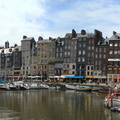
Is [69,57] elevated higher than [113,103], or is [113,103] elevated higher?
[69,57]

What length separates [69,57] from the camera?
10225cm

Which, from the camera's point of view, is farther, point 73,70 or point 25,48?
point 25,48

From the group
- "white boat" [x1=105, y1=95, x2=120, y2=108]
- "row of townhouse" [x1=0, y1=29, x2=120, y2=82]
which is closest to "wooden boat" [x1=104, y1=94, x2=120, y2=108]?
"white boat" [x1=105, y1=95, x2=120, y2=108]

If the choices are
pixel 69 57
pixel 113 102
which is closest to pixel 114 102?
pixel 113 102

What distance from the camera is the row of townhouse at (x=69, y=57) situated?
305ft

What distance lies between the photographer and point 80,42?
100062mm

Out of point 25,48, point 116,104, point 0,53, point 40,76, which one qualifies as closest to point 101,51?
point 40,76

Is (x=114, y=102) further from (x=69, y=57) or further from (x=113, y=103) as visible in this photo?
(x=69, y=57)

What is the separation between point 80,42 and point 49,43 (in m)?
14.1

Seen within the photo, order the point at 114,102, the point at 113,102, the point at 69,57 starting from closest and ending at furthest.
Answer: the point at 114,102, the point at 113,102, the point at 69,57

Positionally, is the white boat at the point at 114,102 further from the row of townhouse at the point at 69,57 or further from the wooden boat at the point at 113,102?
the row of townhouse at the point at 69,57

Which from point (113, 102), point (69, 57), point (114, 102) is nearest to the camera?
point (114, 102)

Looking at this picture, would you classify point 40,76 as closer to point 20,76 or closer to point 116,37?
point 20,76

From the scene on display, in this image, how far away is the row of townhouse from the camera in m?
92.8
